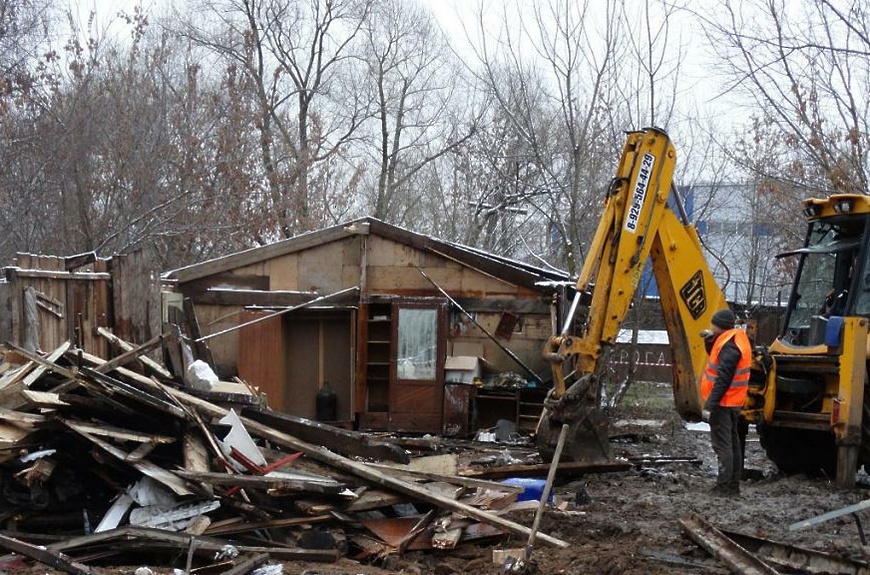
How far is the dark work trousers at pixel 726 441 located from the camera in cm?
1015

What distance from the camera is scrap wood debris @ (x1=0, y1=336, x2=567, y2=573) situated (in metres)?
7.35

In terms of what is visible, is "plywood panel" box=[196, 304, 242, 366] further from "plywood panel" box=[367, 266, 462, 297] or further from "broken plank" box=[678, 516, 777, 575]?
"broken plank" box=[678, 516, 777, 575]

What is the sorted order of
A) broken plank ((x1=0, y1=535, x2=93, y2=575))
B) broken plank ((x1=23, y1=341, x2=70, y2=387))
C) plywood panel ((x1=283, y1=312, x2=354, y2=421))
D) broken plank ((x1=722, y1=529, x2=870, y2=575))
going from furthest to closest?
plywood panel ((x1=283, y1=312, x2=354, y2=421)) < broken plank ((x1=23, y1=341, x2=70, y2=387)) < broken plank ((x1=0, y1=535, x2=93, y2=575)) < broken plank ((x1=722, y1=529, x2=870, y2=575))

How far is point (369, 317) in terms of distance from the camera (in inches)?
634

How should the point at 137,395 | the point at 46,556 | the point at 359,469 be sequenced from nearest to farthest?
the point at 46,556
the point at 137,395
the point at 359,469

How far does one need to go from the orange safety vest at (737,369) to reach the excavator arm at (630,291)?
111cm

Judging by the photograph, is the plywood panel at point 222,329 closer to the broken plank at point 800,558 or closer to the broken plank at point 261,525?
the broken plank at point 261,525

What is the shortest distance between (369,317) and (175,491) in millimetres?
8667

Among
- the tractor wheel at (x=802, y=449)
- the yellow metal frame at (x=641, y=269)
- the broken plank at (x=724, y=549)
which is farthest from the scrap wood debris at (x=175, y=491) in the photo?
the tractor wheel at (x=802, y=449)

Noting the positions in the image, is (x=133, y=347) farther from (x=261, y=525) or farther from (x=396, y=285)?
(x=396, y=285)

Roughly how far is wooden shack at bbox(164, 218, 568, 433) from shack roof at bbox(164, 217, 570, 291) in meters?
0.02

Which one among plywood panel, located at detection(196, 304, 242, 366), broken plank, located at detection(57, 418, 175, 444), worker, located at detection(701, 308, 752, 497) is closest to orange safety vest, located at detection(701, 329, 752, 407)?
worker, located at detection(701, 308, 752, 497)

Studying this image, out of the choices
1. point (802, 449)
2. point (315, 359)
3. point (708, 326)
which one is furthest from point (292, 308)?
point (802, 449)

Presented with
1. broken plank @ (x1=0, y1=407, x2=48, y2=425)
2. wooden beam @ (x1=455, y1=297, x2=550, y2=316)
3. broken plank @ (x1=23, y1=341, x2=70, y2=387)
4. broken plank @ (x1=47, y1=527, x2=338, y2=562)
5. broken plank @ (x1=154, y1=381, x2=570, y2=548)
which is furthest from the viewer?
wooden beam @ (x1=455, y1=297, x2=550, y2=316)
